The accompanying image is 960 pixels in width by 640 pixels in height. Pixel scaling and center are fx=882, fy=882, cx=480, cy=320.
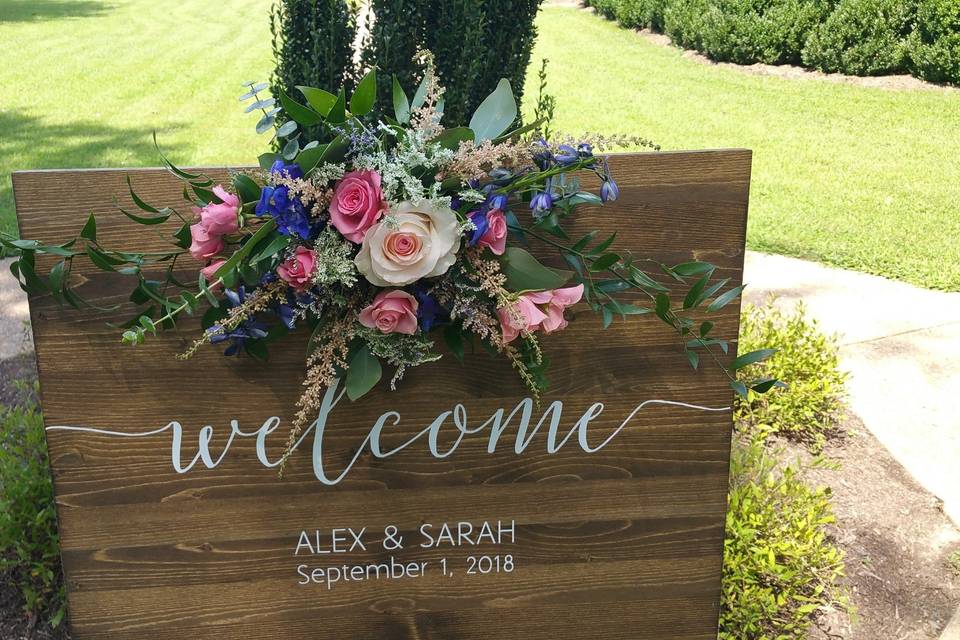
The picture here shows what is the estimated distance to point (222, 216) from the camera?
59.9 inches

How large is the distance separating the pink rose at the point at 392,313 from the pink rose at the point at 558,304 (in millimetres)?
246

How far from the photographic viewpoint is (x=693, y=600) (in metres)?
1.95

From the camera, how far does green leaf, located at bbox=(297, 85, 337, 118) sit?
57.9 inches

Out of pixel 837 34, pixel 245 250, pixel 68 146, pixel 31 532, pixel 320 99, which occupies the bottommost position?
pixel 68 146

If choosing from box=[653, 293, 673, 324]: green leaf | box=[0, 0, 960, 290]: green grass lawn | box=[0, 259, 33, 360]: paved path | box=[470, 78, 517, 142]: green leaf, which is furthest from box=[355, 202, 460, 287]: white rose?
box=[0, 0, 960, 290]: green grass lawn

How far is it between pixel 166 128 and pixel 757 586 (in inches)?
268

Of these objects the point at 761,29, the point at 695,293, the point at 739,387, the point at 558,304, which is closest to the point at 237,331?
the point at 558,304

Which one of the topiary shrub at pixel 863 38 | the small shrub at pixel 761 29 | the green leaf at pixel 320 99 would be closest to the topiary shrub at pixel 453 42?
the green leaf at pixel 320 99

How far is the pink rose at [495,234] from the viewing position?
151 cm

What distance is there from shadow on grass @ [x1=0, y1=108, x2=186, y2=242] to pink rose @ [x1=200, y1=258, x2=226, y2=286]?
4693 mm

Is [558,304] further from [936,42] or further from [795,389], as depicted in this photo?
[936,42]

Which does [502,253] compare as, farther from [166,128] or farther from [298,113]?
[166,128]

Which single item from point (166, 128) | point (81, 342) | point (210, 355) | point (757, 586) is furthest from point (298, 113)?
point (166, 128)

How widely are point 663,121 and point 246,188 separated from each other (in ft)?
24.0
